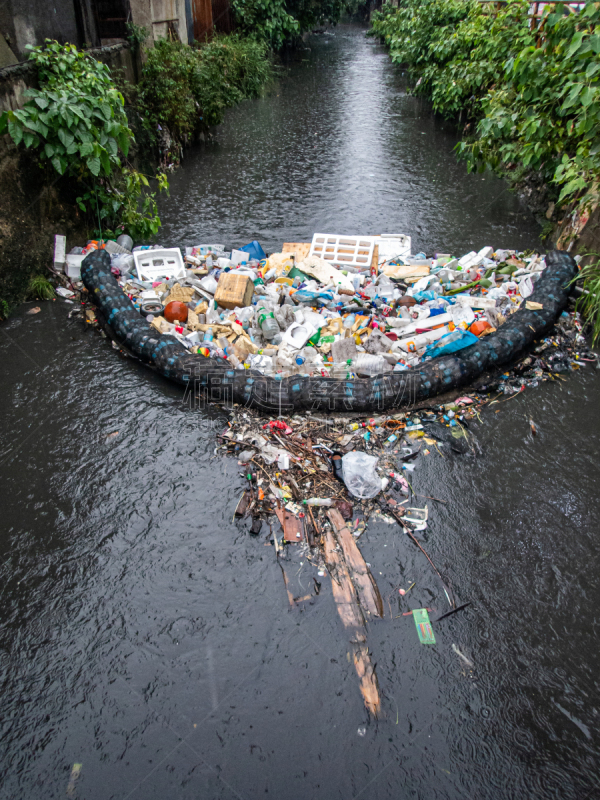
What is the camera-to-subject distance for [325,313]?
4.96m

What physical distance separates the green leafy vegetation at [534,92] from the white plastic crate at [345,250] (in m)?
2.13

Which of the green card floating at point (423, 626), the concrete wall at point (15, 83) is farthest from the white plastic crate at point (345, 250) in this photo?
the green card floating at point (423, 626)

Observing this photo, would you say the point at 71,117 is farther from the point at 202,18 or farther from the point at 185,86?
the point at 202,18

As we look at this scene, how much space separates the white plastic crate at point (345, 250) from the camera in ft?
19.1

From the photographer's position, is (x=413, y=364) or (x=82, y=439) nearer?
(x=82, y=439)

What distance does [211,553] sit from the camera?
3.04m

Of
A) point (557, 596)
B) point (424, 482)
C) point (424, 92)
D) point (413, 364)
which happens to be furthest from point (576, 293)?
point (424, 92)

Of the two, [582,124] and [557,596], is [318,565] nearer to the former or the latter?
[557,596]

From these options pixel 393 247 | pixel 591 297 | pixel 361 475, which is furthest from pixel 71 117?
pixel 591 297

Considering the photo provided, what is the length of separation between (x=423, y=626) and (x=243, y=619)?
99cm

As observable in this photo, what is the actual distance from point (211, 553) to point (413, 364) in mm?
2404

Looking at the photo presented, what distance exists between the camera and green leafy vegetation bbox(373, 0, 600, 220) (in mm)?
4715

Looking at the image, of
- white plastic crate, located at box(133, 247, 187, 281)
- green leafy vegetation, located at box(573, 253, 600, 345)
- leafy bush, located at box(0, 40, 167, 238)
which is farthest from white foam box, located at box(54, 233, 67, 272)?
green leafy vegetation, located at box(573, 253, 600, 345)

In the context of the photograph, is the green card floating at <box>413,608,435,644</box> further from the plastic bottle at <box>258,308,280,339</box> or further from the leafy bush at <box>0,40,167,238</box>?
the leafy bush at <box>0,40,167,238</box>
